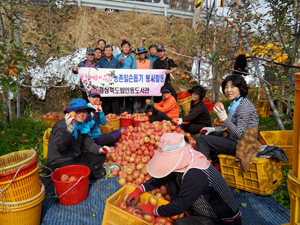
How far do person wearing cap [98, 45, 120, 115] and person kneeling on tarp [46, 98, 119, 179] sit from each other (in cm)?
292

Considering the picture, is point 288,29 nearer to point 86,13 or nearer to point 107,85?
point 107,85

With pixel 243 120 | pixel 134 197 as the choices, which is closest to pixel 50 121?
pixel 134 197

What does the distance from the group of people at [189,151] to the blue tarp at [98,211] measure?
51 cm

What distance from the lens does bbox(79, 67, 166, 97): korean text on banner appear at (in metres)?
6.54

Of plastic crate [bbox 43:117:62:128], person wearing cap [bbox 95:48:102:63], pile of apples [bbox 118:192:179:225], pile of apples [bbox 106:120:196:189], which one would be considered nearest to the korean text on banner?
person wearing cap [bbox 95:48:102:63]

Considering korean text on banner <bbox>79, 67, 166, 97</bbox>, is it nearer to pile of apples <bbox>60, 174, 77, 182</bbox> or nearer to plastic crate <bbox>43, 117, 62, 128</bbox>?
plastic crate <bbox>43, 117, 62, 128</bbox>

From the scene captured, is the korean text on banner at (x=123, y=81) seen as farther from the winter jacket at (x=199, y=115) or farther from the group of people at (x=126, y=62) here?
the winter jacket at (x=199, y=115)

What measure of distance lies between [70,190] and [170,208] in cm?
163

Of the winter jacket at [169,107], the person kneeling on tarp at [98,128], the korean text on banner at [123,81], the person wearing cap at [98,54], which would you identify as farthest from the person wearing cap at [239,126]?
the person wearing cap at [98,54]

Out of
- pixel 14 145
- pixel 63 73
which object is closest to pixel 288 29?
pixel 14 145

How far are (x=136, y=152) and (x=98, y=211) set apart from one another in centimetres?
159

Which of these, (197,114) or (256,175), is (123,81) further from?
(256,175)

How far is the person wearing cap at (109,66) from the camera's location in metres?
6.63

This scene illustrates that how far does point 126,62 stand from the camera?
6.92 m
